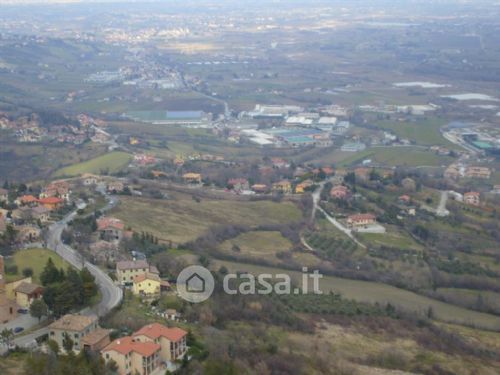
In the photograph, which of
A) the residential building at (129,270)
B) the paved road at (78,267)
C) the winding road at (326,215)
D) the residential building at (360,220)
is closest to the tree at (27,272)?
the paved road at (78,267)

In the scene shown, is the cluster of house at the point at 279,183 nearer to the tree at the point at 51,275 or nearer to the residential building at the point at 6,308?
the tree at the point at 51,275

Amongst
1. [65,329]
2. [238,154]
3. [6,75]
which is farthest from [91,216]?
[6,75]

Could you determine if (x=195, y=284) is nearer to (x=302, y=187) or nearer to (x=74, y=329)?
(x=74, y=329)

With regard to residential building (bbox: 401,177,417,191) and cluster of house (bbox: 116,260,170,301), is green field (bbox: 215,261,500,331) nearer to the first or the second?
cluster of house (bbox: 116,260,170,301)

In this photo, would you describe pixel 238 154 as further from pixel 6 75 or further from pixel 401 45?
pixel 401 45

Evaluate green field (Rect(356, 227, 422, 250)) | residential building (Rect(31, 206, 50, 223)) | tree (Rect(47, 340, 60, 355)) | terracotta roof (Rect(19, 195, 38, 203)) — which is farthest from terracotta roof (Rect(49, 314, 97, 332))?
green field (Rect(356, 227, 422, 250))

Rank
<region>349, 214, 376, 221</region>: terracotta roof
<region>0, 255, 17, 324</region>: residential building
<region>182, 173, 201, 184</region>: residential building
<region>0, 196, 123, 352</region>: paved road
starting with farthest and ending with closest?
<region>182, 173, 201, 184</region>: residential building → <region>349, 214, 376, 221</region>: terracotta roof → <region>0, 255, 17, 324</region>: residential building → <region>0, 196, 123, 352</region>: paved road

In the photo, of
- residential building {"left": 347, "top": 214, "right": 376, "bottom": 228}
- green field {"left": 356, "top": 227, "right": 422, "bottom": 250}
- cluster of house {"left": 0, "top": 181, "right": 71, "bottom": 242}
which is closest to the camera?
cluster of house {"left": 0, "top": 181, "right": 71, "bottom": 242}
